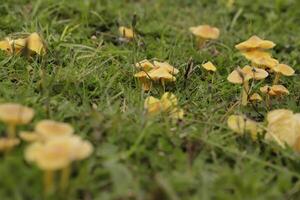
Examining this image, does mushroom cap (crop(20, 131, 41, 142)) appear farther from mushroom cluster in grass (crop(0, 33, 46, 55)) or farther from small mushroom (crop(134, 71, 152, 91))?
mushroom cluster in grass (crop(0, 33, 46, 55))

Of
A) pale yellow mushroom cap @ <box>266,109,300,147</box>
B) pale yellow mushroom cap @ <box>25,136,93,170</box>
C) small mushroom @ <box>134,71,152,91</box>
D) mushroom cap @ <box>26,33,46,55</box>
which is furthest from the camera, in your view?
mushroom cap @ <box>26,33,46,55</box>

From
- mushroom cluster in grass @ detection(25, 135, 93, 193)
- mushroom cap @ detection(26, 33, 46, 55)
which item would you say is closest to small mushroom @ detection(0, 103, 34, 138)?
mushroom cluster in grass @ detection(25, 135, 93, 193)

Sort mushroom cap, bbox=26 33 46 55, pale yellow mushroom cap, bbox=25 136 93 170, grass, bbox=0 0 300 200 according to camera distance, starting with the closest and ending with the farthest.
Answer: pale yellow mushroom cap, bbox=25 136 93 170, grass, bbox=0 0 300 200, mushroom cap, bbox=26 33 46 55

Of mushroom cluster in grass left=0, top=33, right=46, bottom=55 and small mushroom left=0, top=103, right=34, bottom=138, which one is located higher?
small mushroom left=0, top=103, right=34, bottom=138

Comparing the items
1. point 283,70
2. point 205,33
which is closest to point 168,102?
point 283,70

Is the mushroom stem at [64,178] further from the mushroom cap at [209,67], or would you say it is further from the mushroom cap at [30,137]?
the mushroom cap at [209,67]

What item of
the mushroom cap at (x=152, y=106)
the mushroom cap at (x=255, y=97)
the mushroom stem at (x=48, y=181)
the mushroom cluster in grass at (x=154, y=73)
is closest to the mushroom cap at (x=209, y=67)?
the mushroom cluster in grass at (x=154, y=73)
